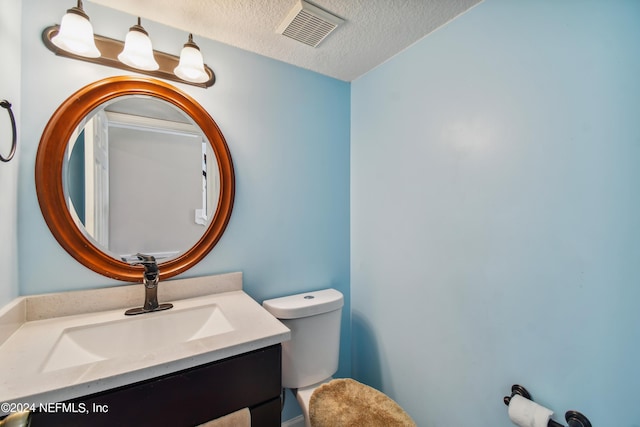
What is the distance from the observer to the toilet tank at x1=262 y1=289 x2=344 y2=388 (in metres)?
1.33

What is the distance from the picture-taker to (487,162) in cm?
108

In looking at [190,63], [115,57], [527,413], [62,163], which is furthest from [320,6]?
[527,413]

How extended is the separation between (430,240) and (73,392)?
135 cm

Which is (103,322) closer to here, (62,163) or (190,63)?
(62,163)

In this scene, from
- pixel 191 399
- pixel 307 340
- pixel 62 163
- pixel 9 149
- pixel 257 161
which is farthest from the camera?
pixel 257 161

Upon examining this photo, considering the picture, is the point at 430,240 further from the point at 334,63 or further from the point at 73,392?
the point at 73,392

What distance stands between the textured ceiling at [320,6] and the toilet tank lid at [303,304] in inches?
52.0

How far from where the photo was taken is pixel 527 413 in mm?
893

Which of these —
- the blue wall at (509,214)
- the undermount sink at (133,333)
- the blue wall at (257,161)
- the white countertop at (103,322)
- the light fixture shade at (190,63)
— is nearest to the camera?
the white countertop at (103,322)

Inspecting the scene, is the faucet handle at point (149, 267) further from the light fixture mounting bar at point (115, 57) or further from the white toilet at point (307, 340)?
the light fixture mounting bar at point (115, 57)

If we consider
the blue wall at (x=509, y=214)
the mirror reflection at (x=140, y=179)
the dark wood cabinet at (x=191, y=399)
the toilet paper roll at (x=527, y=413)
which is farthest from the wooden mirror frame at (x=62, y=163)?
the toilet paper roll at (x=527, y=413)

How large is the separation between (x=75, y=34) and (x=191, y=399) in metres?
1.31

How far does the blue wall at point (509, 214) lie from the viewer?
782 mm

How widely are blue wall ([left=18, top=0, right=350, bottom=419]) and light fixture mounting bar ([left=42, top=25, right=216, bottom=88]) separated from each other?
0.03m
